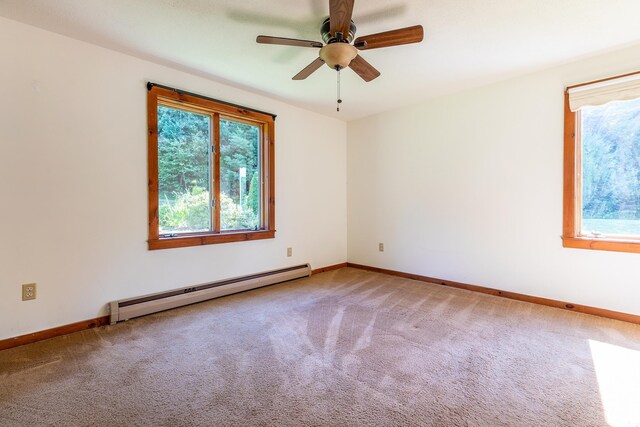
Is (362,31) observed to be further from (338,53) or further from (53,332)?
(53,332)

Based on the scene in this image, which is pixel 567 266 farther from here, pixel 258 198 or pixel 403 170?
pixel 258 198

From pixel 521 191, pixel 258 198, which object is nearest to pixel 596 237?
pixel 521 191

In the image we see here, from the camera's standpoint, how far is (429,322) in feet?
8.60

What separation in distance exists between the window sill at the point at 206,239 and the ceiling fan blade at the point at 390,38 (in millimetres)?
2408

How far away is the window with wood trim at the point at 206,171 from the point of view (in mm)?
2938

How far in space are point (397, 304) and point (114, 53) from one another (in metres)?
3.62

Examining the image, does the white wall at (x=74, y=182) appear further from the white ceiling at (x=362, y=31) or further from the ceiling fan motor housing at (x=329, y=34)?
the ceiling fan motor housing at (x=329, y=34)

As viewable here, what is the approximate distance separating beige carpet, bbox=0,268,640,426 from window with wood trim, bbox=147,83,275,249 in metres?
0.92

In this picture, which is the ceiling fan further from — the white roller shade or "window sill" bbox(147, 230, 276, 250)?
"window sill" bbox(147, 230, 276, 250)

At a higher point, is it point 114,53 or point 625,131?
point 114,53

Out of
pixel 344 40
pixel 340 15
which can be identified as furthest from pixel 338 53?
pixel 340 15

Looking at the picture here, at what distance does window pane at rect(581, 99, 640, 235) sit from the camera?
261 cm

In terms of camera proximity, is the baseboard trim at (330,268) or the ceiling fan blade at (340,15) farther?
the baseboard trim at (330,268)

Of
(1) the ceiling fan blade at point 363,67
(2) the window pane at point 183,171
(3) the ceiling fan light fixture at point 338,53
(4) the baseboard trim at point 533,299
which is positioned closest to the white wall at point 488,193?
(4) the baseboard trim at point 533,299
